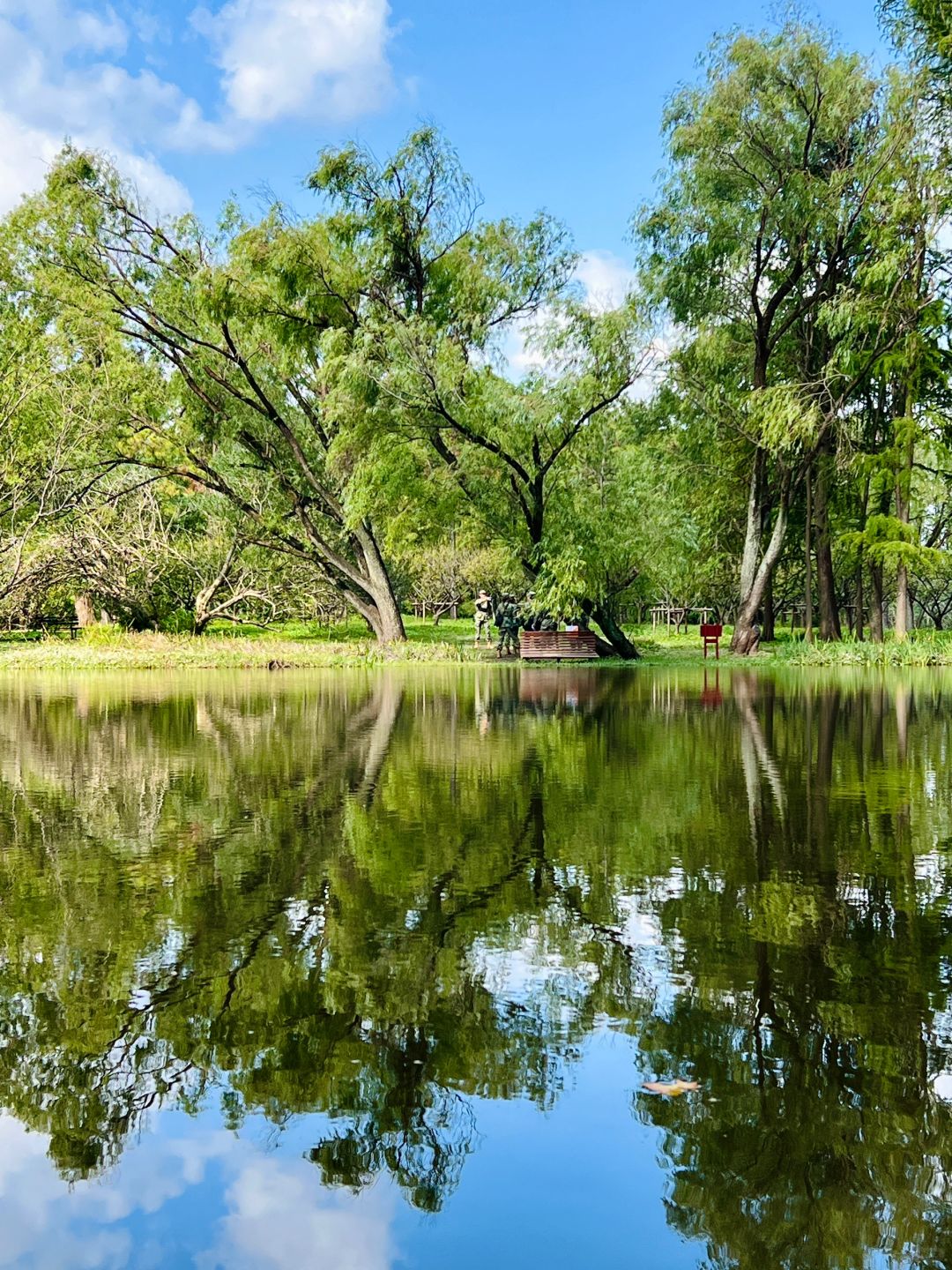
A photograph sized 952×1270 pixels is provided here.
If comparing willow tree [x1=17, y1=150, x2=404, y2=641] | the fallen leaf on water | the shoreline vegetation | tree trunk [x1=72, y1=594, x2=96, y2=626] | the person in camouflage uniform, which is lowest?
the fallen leaf on water

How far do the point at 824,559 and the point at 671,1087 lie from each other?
3134cm

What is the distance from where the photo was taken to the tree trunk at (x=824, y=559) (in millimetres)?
31766

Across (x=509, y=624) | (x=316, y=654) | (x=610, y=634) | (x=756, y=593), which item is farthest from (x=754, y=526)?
(x=316, y=654)

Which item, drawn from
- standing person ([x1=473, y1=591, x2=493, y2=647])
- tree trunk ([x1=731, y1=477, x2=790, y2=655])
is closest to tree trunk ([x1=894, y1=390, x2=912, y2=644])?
tree trunk ([x1=731, y1=477, x2=790, y2=655])

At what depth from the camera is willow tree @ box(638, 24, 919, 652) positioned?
2658 cm

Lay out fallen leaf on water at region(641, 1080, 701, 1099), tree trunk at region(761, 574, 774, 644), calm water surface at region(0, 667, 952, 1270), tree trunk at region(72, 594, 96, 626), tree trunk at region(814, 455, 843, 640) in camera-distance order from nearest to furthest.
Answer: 1. calm water surface at region(0, 667, 952, 1270)
2. fallen leaf on water at region(641, 1080, 701, 1099)
3. tree trunk at region(814, 455, 843, 640)
4. tree trunk at region(72, 594, 96, 626)
5. tree trunk at region(761, 574, 774, 644)

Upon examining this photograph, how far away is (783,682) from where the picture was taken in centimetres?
2116

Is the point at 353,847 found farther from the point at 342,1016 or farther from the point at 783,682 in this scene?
the point at 783,682

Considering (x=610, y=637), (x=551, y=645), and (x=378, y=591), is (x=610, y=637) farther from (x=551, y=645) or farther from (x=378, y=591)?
(x=378, y=591)

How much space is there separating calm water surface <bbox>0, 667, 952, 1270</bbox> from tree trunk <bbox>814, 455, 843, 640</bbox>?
82.7ft

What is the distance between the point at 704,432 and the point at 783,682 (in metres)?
11.4

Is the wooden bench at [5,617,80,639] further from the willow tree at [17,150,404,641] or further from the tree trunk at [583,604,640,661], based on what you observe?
the tree trunk at [583,604,640,661]

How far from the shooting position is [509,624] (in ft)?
95.6

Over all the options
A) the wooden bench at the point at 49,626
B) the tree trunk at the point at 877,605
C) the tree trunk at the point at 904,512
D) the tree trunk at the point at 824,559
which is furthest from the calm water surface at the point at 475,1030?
the wooden bench at the point at 49,626
